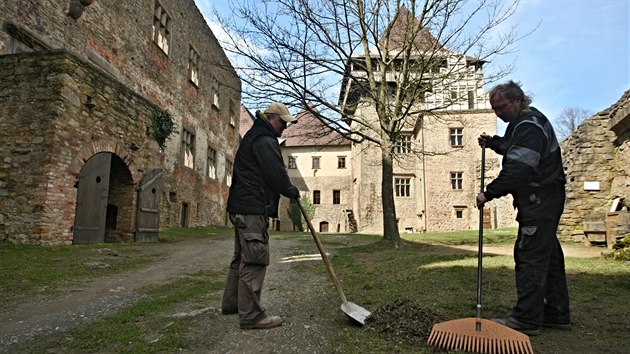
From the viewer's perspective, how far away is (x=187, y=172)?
1786 cm

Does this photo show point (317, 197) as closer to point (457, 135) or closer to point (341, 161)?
point (341, 161)

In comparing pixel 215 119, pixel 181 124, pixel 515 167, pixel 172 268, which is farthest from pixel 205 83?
pixel 515 167

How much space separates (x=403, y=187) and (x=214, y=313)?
93.7 feet

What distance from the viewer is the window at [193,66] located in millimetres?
18578

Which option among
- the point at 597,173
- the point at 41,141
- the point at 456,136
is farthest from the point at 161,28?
the point at 456,136

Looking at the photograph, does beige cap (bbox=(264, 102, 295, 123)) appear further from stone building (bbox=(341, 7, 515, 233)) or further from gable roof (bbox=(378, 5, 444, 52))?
stone building (bbox=(341, 7, 515, 233))

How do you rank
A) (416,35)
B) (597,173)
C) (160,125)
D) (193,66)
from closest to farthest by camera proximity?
(416,35) < (597,173) < (160,125) < (193,66)

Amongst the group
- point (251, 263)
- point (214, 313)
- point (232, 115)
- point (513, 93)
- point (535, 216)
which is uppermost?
point (232, 115)

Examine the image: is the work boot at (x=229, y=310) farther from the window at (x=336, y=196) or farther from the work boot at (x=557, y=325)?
the window at (x=336, y=196)

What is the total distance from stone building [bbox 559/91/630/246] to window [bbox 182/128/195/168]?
14.9 m

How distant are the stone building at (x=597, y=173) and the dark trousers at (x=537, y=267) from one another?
752 centimetres

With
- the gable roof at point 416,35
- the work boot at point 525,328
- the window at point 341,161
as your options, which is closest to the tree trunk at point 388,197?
the gable roof at point 416,35

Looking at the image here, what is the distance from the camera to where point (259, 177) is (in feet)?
11.4

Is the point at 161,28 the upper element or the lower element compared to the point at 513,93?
upper
